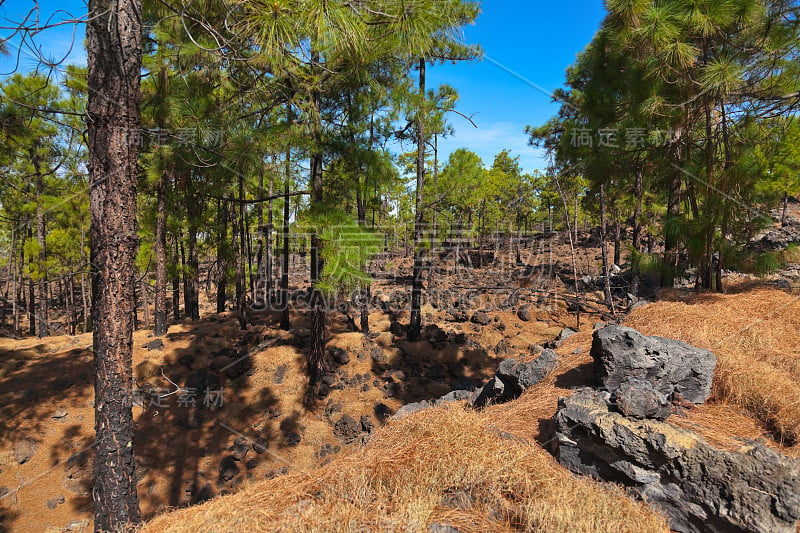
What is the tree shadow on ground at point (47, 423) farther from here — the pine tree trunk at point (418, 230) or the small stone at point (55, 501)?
the pine tree trunk at point (418, 230)

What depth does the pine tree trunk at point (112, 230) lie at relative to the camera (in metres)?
3.26

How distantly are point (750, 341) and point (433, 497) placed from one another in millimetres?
4682

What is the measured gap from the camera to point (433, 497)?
2.74 metres

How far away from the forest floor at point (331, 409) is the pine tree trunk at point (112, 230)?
527 mm

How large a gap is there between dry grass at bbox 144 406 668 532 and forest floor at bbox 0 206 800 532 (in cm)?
2

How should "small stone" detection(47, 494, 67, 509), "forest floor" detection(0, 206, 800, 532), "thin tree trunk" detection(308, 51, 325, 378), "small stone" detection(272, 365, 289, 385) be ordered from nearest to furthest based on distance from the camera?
"forest floor" detection(0, 206, 800, 532)
"thin tree trunk" detection(308, 51, 325, 378)
"small stone" detection(47, 494, 67, 509)
"small stone" detection(272, 365, 289, 385)

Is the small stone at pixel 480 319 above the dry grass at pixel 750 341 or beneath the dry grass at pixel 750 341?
beneath

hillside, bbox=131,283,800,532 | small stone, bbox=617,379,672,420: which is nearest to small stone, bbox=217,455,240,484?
hillside, bbox=131,283,800,532

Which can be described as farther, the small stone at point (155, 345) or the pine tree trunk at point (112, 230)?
the small stone at point (155, 345)

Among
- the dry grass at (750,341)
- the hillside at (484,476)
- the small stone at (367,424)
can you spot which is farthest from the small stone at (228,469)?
the dry grass at (750,341)

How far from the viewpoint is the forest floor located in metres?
2.97

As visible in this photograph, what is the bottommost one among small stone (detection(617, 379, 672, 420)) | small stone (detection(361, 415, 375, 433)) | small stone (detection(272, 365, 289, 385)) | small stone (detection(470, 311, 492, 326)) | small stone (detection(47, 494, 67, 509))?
small stone (detection(47, 494, 67, 509))

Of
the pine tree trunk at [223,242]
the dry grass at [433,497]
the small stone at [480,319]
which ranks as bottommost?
the small stone at [480,319]

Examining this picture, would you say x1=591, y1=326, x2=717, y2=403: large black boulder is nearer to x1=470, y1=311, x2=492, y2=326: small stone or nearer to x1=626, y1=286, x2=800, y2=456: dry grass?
x1=626, y1=286, x2=800, y2=456: dry grass
